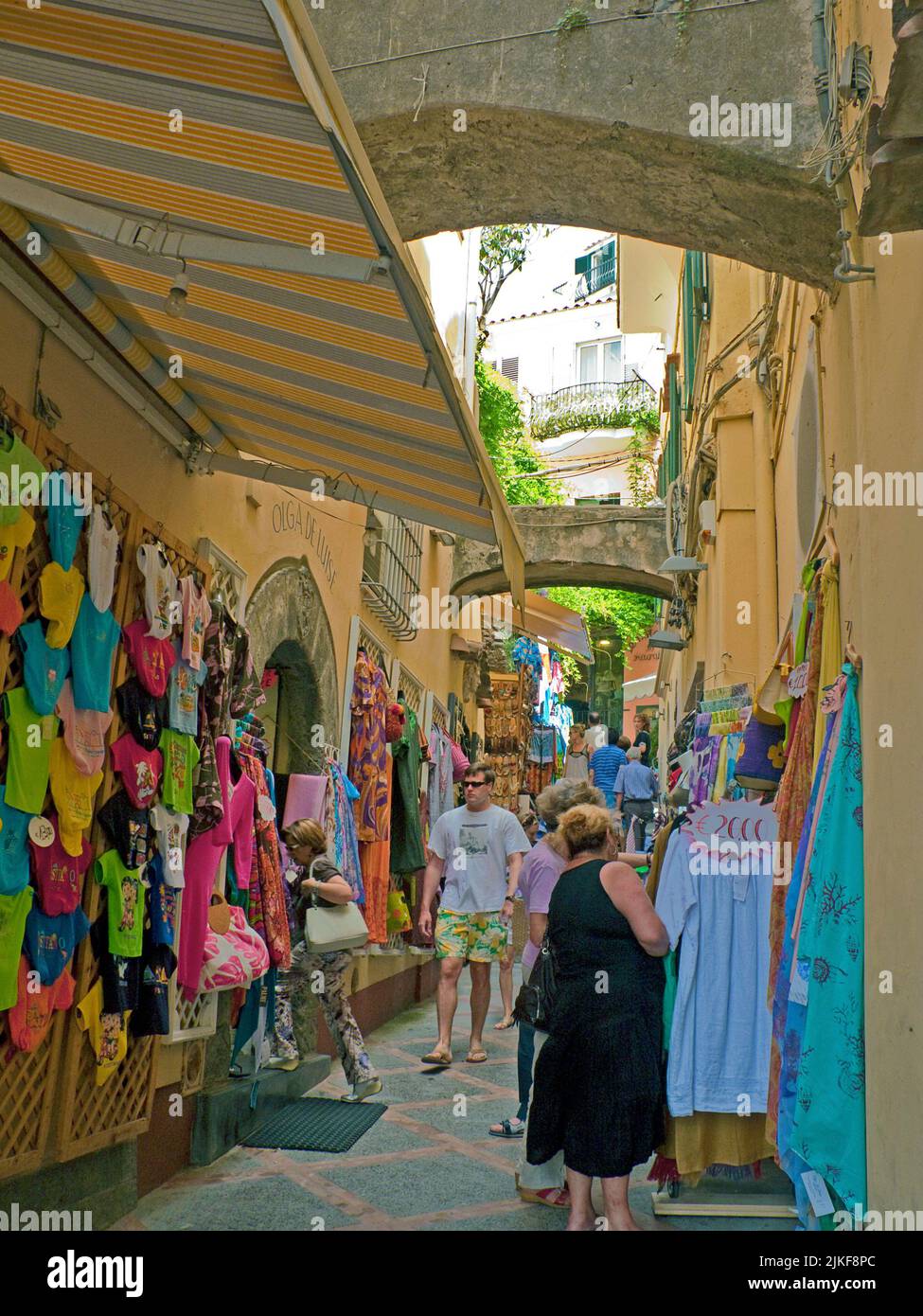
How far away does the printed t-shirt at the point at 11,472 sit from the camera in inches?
131

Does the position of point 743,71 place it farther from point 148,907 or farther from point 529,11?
point 148,907

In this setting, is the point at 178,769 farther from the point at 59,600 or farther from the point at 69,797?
the point at 59,600

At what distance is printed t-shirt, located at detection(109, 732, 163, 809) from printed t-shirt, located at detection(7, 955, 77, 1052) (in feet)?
2.42

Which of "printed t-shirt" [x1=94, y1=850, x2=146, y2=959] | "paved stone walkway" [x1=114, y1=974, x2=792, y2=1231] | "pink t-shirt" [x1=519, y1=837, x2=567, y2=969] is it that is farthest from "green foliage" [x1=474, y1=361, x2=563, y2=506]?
"printed t-shirt" [x1=94, y1=850, x2=146, y2=959]

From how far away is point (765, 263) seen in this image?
15.7 ft

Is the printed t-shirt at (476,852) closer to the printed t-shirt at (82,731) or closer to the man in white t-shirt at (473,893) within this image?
the man in white t-shirt at (473,893)

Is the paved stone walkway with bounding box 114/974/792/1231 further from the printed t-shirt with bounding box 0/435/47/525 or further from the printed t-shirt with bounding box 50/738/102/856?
the printed t-shirt with bounding box 0/435/47/525

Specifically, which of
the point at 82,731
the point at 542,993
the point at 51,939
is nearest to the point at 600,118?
the point at 82,731

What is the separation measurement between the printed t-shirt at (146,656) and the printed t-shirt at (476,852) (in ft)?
11.3

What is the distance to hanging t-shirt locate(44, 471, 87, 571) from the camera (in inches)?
146

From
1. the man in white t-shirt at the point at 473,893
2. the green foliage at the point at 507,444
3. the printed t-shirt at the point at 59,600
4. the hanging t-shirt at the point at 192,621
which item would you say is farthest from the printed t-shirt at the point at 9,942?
the green foliage at the point at 507,444

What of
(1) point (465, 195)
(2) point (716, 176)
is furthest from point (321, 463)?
(2) point (716, 176)

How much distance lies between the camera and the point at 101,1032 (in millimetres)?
4031

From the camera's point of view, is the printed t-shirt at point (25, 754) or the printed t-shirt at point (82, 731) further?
the printed t-shirt at point (82, 731)
